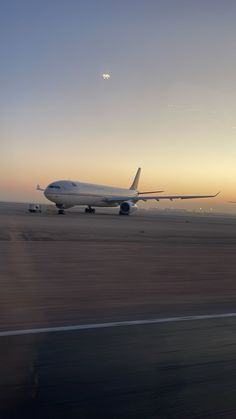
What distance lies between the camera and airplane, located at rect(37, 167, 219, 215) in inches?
1991

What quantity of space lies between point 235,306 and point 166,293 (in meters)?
1.74

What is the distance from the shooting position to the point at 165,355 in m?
5.62

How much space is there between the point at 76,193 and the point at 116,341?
151ft

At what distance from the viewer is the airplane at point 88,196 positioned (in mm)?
50562

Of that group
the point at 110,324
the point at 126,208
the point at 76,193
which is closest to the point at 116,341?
the point at 110,324

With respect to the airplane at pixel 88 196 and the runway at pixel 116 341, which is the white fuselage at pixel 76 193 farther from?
the runway at pixel 116 341

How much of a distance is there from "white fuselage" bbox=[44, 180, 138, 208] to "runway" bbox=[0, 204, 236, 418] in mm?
36376

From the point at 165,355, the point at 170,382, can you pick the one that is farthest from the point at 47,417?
the point at 165,355

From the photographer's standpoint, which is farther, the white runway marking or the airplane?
the airplane

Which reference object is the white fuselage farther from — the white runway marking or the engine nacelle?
the white runway marking

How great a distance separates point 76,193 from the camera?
51969 mm

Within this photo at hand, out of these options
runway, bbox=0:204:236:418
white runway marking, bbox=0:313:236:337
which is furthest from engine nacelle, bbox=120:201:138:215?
white runway marking, bbox=0:313:236:337

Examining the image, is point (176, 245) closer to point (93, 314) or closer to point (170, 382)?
point (93, 314)

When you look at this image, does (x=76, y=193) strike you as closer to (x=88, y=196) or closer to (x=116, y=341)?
(x=88, y=196)
